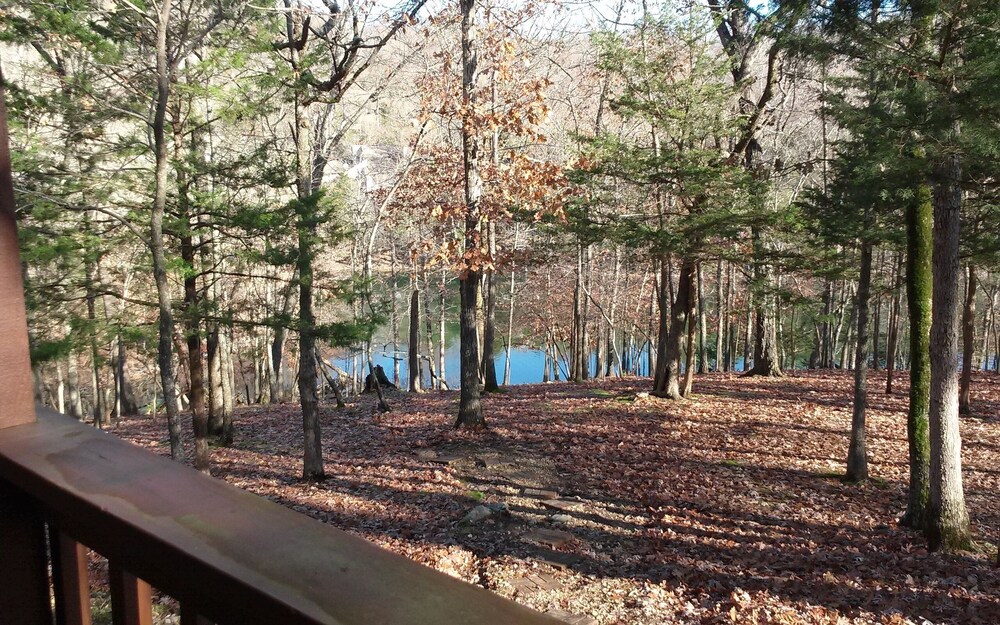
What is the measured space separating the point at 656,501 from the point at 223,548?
9.11m

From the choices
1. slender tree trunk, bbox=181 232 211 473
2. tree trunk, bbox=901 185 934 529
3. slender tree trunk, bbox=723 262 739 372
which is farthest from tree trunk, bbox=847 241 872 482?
slender tree trunk, bbox=723 262 739 372

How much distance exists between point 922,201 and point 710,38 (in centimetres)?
706

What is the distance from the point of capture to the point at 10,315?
4.43 ft

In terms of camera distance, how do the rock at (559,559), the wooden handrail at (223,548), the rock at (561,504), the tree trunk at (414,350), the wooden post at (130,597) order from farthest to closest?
1. the tree trunk at (414,350)
2. the rock at (561,504)
3. the rock at (559,559)
4. the wooden post at (130,597)
5. the wooden handrail at (223,548)

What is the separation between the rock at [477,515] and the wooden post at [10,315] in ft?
24.0

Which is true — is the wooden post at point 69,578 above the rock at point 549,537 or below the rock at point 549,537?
above

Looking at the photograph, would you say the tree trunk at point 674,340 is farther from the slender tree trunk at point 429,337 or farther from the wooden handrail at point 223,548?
the wooden handrail at point 223,548

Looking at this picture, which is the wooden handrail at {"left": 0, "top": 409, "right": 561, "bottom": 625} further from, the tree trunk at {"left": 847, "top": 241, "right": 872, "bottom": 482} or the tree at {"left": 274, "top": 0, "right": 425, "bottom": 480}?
the tree trunk at {"left": 847, "top": 241, "right": 872, "bottom": 482}

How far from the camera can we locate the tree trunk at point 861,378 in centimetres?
952

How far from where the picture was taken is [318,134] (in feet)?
62.2

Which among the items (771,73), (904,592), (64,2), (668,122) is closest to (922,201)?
(904,592)

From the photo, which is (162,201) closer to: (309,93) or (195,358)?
(309,93)

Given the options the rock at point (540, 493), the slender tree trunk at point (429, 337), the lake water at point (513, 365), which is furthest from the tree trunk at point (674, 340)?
the lake water at point (513, 365)

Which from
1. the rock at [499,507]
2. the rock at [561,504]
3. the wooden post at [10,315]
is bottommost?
the rock at [561,504]
